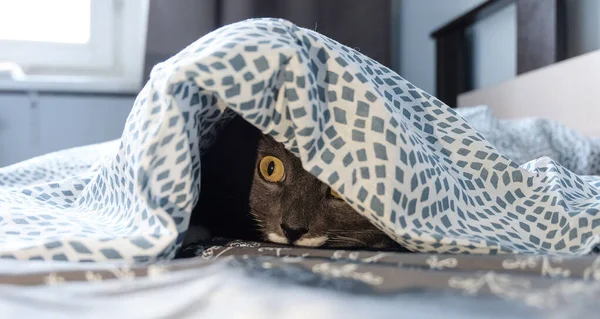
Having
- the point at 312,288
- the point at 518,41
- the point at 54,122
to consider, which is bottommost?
the point at 312,288

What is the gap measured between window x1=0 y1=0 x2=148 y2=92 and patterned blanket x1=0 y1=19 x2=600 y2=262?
1799mm

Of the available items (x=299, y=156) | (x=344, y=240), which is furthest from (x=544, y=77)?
A: (x=299, y=156)

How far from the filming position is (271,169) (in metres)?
0.67

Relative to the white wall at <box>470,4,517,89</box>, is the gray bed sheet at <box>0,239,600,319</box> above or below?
below

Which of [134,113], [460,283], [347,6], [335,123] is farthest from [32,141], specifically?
[460,283]

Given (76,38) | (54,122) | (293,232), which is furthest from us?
(76,38)

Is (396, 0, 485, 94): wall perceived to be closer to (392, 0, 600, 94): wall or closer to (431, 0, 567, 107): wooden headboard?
(392, 0, 600, 94): wall

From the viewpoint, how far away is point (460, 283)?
0.39m

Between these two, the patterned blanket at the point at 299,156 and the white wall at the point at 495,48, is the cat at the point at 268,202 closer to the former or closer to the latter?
the patterned blanket at the point at 299,156

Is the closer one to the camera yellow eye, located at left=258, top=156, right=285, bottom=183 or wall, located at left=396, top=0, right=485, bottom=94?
yellow eye, located at left=258, top=156, right=285, bottom=183

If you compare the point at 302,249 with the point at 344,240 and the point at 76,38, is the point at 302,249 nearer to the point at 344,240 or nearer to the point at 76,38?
the point at 344,240

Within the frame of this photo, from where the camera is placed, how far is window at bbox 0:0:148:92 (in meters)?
2.27

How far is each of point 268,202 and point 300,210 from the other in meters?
0.05

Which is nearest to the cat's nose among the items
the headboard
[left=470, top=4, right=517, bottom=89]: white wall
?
the headboard
